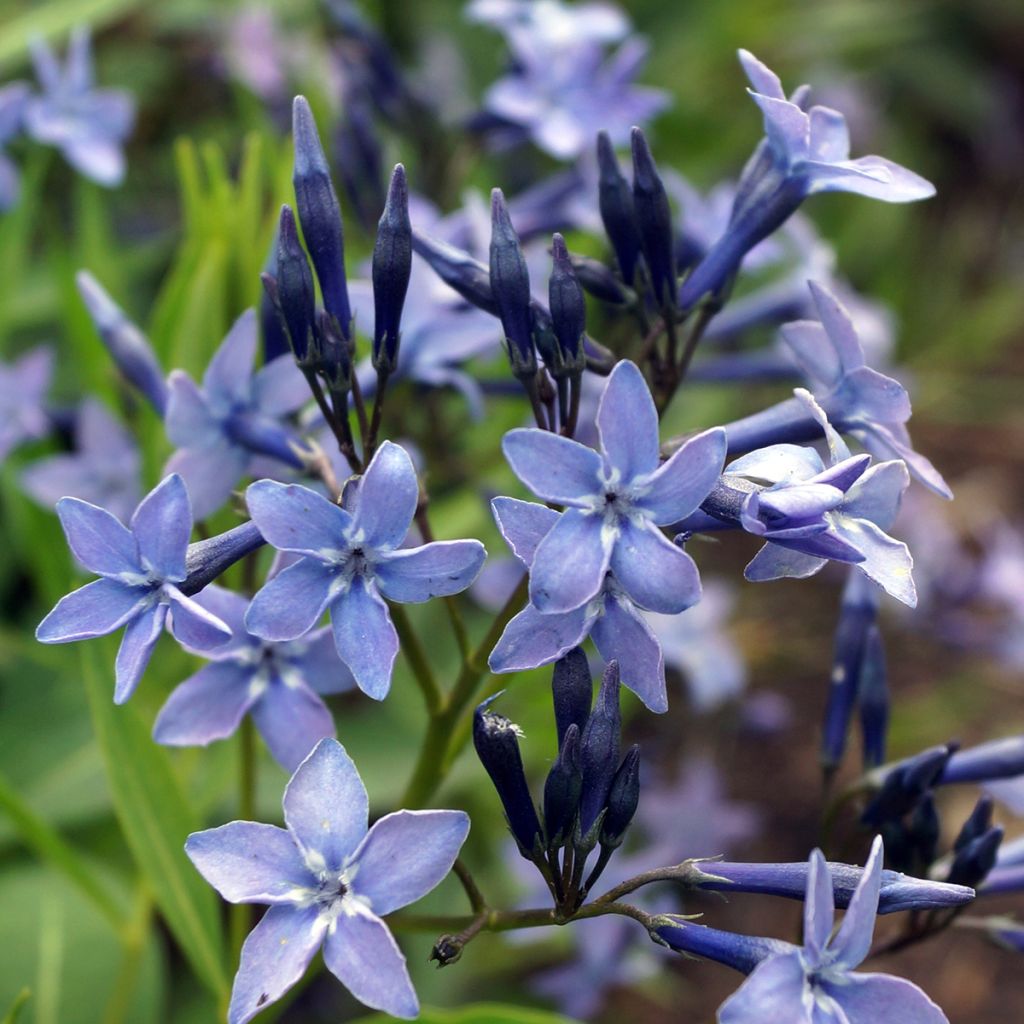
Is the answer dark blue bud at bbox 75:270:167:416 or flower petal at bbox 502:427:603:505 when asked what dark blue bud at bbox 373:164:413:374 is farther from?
dark blue bud at bbox 75:270:167:416

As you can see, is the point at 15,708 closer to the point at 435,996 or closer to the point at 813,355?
the point at 435,996

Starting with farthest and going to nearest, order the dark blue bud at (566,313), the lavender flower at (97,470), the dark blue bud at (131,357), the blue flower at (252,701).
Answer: the lavender flower at (97,470) < the dark blue bud at (131,357) < the blue flower at (252,701) < the dark blue bud at (566,313)

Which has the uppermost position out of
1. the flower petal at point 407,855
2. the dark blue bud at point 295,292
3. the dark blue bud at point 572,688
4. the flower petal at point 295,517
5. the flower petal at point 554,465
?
the dark blue bud at point 295,292

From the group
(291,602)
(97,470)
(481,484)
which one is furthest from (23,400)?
(291,602)

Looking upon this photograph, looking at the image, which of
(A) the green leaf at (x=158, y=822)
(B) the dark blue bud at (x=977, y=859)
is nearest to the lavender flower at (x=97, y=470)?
(A) the green leaf at (x=158, y=822)

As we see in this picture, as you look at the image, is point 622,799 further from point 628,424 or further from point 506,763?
point 628,424

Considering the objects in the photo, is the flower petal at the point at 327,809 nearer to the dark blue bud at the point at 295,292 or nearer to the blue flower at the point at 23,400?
the dark blue bud at the point at 295,292

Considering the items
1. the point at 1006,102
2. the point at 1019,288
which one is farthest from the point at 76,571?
the point at 1006,102
